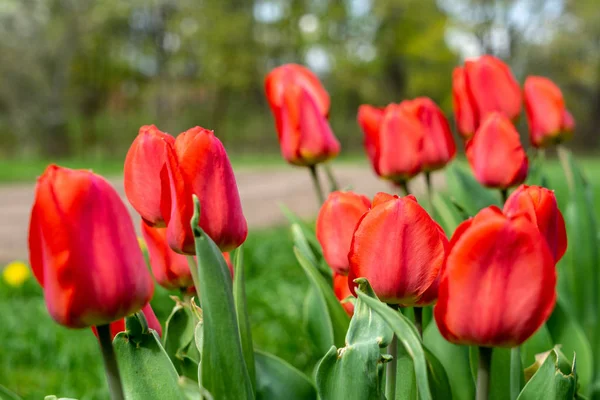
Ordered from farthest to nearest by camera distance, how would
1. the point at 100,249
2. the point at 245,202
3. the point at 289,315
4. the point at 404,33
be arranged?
the point at 404,33 < the point at 245,202 < the point at 289,315 < the point at 100,249

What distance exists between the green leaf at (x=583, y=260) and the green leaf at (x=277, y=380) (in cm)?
88

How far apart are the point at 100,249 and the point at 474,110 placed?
858 mm

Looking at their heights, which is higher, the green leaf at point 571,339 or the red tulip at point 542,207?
the red tulip at point 542,207

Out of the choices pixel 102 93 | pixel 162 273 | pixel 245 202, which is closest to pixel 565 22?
pixel 102 93

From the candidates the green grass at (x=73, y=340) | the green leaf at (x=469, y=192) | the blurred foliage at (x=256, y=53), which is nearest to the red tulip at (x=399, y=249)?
the green leaf at (x=469, y=192)

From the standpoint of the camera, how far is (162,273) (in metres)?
0.80

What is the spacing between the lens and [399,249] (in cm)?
61

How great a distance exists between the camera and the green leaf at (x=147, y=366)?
0.63 m

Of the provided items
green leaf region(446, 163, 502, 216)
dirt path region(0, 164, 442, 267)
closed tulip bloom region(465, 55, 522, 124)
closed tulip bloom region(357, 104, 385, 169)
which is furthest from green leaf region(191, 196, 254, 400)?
dirt path region(0, 164, 442, 267)

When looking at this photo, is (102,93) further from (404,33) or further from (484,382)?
(484,382)

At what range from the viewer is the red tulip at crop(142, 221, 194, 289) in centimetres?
79

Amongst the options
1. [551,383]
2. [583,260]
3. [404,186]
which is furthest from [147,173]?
[583,260]

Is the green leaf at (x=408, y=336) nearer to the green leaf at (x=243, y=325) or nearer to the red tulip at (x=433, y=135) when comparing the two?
the green leaf at (x=243, y=325)

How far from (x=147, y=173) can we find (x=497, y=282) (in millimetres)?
321
